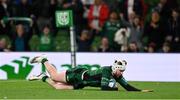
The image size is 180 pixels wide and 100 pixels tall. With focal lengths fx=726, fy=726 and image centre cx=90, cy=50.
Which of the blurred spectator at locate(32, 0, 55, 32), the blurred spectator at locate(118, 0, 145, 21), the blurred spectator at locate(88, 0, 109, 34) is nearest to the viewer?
the blurred spectator at locate(88, 0, 109, 34)

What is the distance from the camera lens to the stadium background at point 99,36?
24.9 m

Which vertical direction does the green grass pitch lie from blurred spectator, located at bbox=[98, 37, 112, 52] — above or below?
below

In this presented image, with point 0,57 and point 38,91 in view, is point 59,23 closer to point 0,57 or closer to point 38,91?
point 0,57

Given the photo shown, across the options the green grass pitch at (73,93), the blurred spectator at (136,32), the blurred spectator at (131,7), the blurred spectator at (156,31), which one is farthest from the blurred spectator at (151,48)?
the green grass pitch at (73,93)

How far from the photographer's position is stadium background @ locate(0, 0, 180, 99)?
2494cm

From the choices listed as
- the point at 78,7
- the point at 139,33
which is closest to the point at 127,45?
the point at 139,33

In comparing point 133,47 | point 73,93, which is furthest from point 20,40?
point 73,93

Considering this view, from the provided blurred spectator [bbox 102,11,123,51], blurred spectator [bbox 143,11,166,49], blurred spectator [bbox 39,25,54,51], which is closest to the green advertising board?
blurred spectator [bbox 39,25,54,51]

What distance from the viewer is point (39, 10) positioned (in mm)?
27484

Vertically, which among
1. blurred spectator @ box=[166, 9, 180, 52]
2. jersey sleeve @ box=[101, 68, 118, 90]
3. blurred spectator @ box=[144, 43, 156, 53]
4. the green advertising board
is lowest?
blurred spectator @ box=[144, 43, 156, 53]

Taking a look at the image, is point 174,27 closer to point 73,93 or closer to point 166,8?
point 166,8

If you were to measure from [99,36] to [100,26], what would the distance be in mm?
493

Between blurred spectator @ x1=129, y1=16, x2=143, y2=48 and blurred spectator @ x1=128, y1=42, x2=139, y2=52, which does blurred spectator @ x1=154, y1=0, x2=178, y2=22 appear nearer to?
blurred spectator @ x1=129, y1=16, x2=143, y2=48

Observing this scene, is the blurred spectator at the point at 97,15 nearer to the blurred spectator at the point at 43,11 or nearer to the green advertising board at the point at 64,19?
the blurred spectator at the point at 43,11
